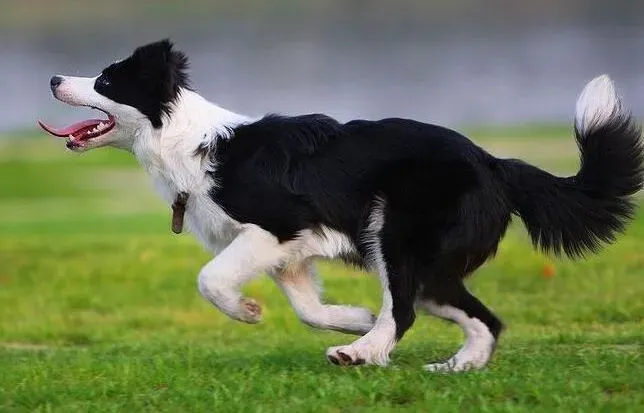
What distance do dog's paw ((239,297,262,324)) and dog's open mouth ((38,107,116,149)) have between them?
120cm

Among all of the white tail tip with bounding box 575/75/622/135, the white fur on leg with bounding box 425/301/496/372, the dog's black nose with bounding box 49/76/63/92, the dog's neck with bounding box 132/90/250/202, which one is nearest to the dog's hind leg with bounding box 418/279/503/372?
the white fur on leg with bounding box 425/301/496/372

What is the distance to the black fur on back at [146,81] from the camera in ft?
21.4

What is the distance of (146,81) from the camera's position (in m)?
6.54

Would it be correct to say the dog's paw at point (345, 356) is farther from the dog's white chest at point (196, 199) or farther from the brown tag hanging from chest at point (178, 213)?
the brown tag hanging from chest at point (178, 213)

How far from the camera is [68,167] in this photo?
21.4m

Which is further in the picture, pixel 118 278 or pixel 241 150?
pixel 118 278

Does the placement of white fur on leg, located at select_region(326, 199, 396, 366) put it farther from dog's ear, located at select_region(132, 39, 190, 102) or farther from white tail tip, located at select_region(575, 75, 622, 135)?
dog's ear, located at select_region(132, 39, 190, 102)

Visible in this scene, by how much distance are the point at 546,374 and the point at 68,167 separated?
16630 mm

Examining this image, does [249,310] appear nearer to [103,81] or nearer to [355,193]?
[355,193]

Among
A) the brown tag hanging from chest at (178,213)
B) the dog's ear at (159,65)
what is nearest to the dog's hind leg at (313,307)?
the brown tag hanging from chest at (178,213)

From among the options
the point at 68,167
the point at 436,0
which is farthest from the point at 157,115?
the point at 436,0

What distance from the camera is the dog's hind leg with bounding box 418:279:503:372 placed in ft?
19.8

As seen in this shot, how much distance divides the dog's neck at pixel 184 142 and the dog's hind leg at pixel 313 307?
65cm

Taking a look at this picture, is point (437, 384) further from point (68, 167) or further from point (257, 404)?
point (68, 167)
